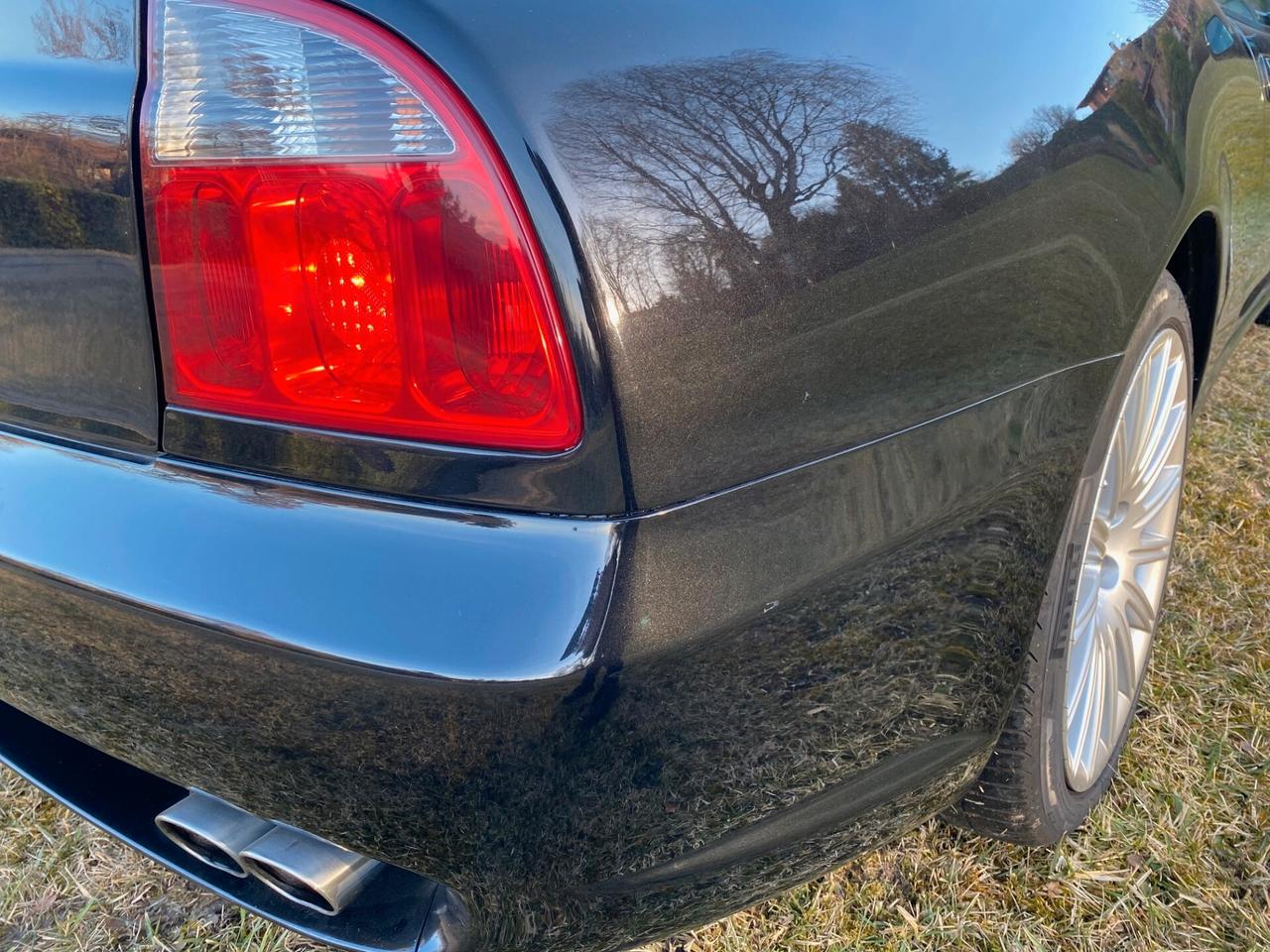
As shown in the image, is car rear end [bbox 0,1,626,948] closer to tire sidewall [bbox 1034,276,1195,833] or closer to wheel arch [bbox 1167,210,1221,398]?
tire sidewall [bbox 1034,276,1195,833]

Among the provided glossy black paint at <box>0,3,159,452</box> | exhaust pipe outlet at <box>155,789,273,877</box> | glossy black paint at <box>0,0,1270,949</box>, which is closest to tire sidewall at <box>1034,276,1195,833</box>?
glossy black paint at <box>0,0,1270,949</box>

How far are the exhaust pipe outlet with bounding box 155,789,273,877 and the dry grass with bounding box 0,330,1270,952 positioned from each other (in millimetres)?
406

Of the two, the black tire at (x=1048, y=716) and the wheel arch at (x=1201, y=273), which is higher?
the wheel arch at (x=1201, y=273)

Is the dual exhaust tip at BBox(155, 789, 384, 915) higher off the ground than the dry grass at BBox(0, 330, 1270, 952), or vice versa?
the dual exhaust tip at BBox(155, 789, 384, 915)

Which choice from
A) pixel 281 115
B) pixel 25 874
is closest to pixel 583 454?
pixel 281 115

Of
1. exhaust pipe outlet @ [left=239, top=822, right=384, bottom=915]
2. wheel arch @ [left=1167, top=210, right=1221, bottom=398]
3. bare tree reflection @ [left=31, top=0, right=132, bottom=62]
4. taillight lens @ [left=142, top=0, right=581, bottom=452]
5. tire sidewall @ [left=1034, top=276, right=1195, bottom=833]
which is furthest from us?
wheel arch @ [left=1167, top=210, right=1221, bottom=398]

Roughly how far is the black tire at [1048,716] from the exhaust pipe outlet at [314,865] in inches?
33.7

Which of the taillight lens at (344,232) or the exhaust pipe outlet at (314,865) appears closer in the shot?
the taillight lens at (344,232)

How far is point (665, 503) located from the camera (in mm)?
952

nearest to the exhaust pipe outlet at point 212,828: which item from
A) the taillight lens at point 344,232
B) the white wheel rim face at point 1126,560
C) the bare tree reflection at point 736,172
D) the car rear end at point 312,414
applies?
the car rear end at point 312,414

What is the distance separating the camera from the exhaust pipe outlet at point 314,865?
45.5 inches

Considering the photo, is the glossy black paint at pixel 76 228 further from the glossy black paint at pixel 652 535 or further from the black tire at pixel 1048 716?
the black tire at pixel 1048 716

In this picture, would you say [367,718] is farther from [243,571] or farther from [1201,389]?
[1201,389]

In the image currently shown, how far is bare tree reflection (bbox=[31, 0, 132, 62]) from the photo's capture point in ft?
3.31
